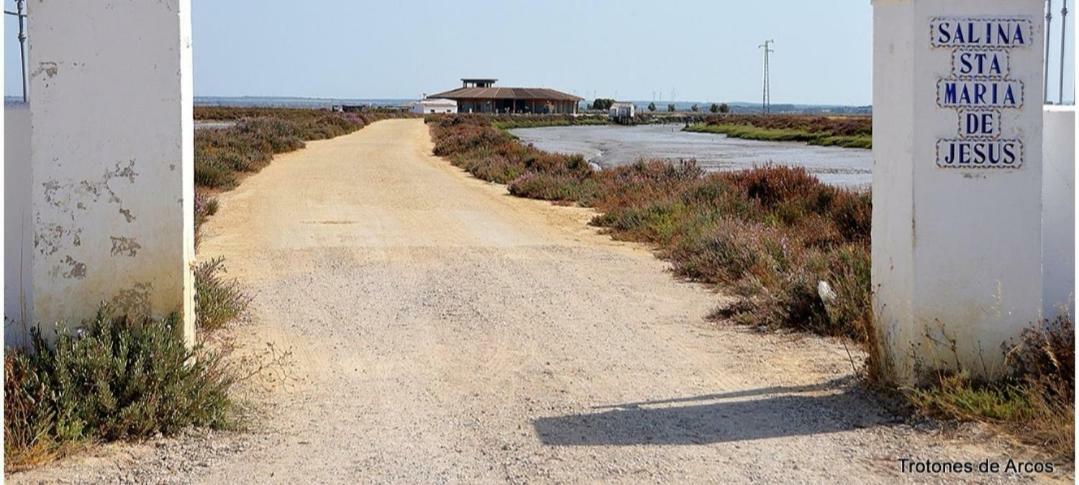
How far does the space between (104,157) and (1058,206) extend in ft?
19.5

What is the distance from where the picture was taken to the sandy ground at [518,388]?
245 inches

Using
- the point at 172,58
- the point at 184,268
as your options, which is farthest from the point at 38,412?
the point at 172,58

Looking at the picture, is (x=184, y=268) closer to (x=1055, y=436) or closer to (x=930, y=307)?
(x=930, y=307)

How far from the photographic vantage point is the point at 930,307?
7.17m

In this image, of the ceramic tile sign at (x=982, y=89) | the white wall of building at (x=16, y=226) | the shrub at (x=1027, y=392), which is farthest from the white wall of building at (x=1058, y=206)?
the white wall of building at (x=16, y=226)

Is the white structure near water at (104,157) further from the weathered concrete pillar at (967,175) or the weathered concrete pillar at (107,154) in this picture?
the weathered concrete pillar at (967,175)

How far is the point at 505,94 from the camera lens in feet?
506

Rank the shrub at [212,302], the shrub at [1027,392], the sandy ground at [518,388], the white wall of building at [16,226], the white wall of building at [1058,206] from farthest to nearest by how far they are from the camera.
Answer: the shrub at [212,302]
the white wall of building at [1058,206]
the white wall of building at [16,226]
the shrub at [1027,392]
the sandy ground at [518,388]

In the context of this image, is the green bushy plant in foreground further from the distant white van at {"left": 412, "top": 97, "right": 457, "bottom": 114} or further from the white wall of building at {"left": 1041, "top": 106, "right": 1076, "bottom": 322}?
the distant white van at {"left": 412, "top": 97, "right": 457, "bottom": 114}

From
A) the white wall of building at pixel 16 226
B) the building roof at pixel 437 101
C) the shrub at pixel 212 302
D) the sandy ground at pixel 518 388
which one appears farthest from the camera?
the building roof at pixel 437 101

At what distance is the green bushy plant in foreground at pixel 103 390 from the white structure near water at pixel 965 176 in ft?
13.3

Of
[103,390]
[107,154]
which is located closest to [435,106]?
[107,154]

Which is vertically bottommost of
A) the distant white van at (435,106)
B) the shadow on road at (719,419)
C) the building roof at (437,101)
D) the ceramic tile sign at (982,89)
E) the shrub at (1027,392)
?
the shadow on road at (719,419)

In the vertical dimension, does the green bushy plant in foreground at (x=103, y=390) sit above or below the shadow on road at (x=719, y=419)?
above
